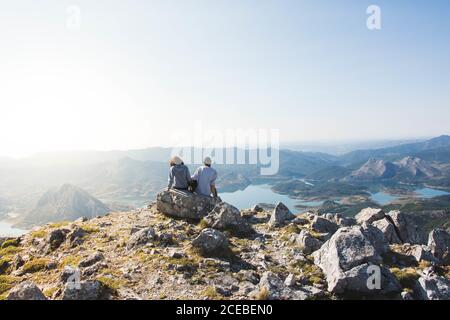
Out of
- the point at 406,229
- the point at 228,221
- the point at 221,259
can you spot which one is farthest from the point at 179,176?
the point at 406,229

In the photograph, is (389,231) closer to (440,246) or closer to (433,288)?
(440,246)

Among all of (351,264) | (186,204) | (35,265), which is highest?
(186,204)

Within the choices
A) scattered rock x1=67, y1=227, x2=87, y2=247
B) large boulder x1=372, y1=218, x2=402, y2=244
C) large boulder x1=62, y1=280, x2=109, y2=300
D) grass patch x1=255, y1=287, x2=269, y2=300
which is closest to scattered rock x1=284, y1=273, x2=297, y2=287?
grass patch x1=255, y1=287, x2=269, y2=300

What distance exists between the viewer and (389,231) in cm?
2239

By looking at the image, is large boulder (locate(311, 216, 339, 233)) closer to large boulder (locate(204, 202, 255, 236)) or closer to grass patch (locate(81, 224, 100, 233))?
large boulder (locate(204, 202, 255, 236))

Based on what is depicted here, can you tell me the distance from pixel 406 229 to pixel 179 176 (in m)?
17.5

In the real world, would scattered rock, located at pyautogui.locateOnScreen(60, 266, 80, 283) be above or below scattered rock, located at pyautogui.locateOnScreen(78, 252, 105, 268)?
above

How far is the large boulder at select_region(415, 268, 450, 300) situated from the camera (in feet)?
41.3

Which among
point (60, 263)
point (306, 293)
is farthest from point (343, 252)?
point (60, 263)

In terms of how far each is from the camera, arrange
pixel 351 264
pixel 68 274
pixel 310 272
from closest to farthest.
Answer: pixel 351 264
pixel 68 274
pixel 310 272

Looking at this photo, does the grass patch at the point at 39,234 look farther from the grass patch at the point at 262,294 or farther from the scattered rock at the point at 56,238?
the grass patch at the point at 262,294

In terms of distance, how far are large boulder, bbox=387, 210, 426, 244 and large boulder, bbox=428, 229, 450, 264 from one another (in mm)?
2778

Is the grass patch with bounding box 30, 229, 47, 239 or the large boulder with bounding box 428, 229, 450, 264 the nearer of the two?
the large boulder with bounding box 428, 229, 450, 264
